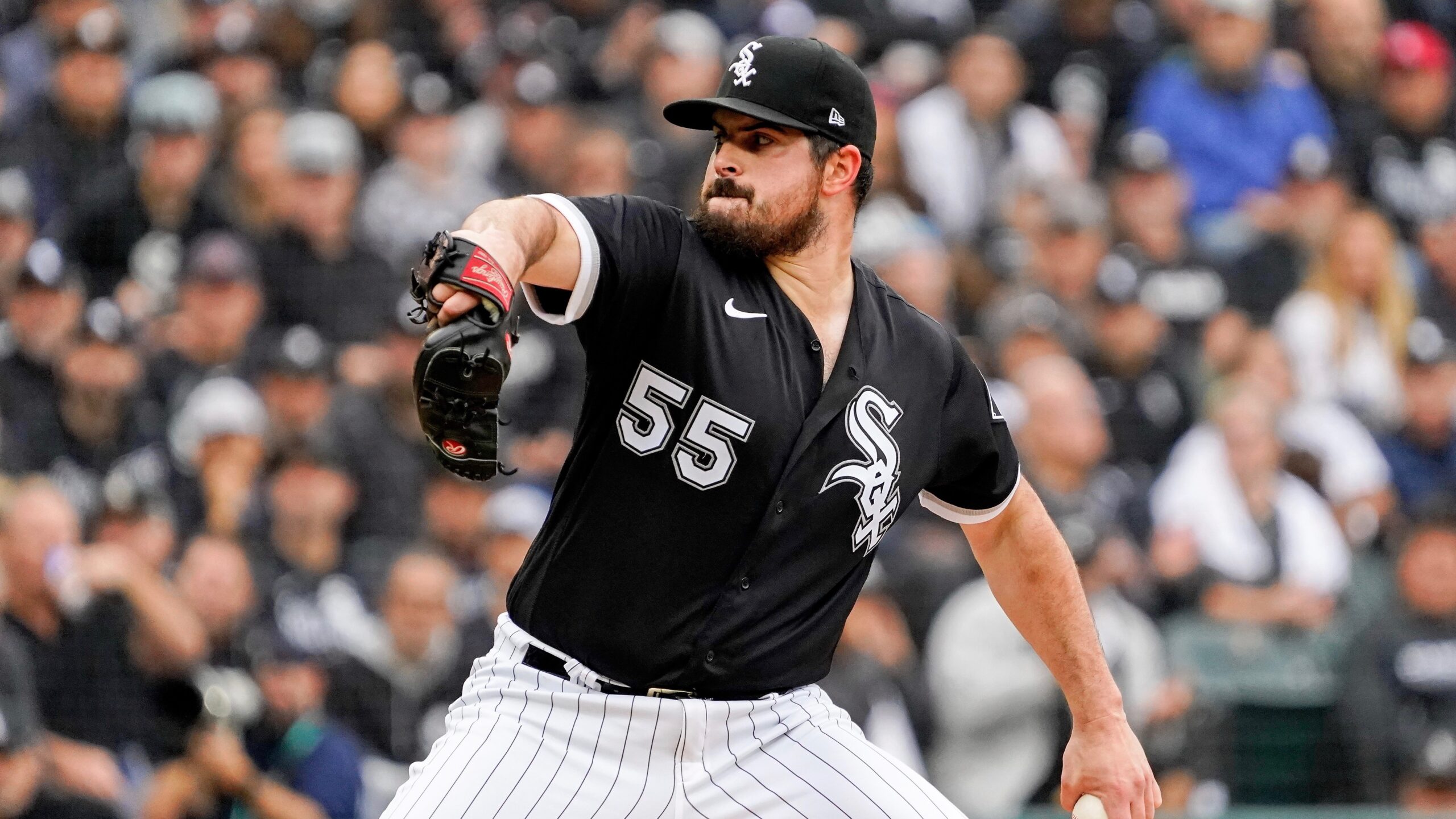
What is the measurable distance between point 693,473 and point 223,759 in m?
2.96

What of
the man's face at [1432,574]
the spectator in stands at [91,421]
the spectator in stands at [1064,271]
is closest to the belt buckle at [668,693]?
the spectator in stands at [91,421]

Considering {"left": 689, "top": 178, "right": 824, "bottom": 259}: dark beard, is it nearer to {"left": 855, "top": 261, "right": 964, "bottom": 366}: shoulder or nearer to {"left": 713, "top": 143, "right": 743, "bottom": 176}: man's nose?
{"left": 713, "top": 143, "right": 743, "bottom": 176}: man's nose

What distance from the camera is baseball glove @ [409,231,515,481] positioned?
8.33 ft

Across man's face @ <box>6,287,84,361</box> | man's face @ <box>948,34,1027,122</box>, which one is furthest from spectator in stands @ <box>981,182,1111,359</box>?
man's face @ <box>6,287,84,361</box>

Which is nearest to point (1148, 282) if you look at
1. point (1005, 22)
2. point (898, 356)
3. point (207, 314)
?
point (1005, 22)

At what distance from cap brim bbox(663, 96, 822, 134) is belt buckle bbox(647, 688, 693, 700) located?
1.02 m

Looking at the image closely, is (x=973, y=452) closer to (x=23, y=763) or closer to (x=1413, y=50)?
(x=23, y=763)

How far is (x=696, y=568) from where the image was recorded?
3.17 m

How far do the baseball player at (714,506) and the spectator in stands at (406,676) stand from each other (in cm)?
267

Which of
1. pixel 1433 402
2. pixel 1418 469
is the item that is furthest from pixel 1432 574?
pixel 1433 402

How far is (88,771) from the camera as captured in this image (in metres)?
5.66

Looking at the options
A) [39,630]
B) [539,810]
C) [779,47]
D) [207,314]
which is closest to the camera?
[539,810]

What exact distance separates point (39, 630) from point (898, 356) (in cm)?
363

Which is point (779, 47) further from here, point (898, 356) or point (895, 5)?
point (895, 5)
